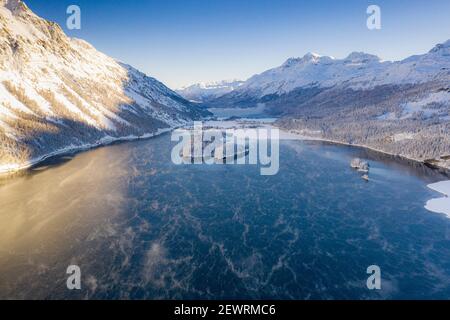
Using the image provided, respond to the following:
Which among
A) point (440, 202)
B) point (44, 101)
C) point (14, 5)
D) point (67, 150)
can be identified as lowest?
point (440, 202)

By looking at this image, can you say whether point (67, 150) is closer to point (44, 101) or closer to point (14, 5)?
point (44, 101)

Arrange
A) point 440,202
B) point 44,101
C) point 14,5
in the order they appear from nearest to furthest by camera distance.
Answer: point 440,202, point 44,101, point 14,5

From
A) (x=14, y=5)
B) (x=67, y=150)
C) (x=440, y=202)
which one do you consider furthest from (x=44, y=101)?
(x=440, y=202)

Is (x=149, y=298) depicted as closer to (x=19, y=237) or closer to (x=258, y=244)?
(x=258, y=244)

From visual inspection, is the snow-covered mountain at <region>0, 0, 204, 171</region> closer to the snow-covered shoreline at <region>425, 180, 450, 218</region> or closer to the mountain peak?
the mountain peak

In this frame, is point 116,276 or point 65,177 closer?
point 116,276

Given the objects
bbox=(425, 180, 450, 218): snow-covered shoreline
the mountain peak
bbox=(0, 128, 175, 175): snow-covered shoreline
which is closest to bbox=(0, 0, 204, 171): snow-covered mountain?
the mountain peak

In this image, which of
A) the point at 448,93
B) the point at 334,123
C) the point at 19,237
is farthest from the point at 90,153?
the point at 448,93
